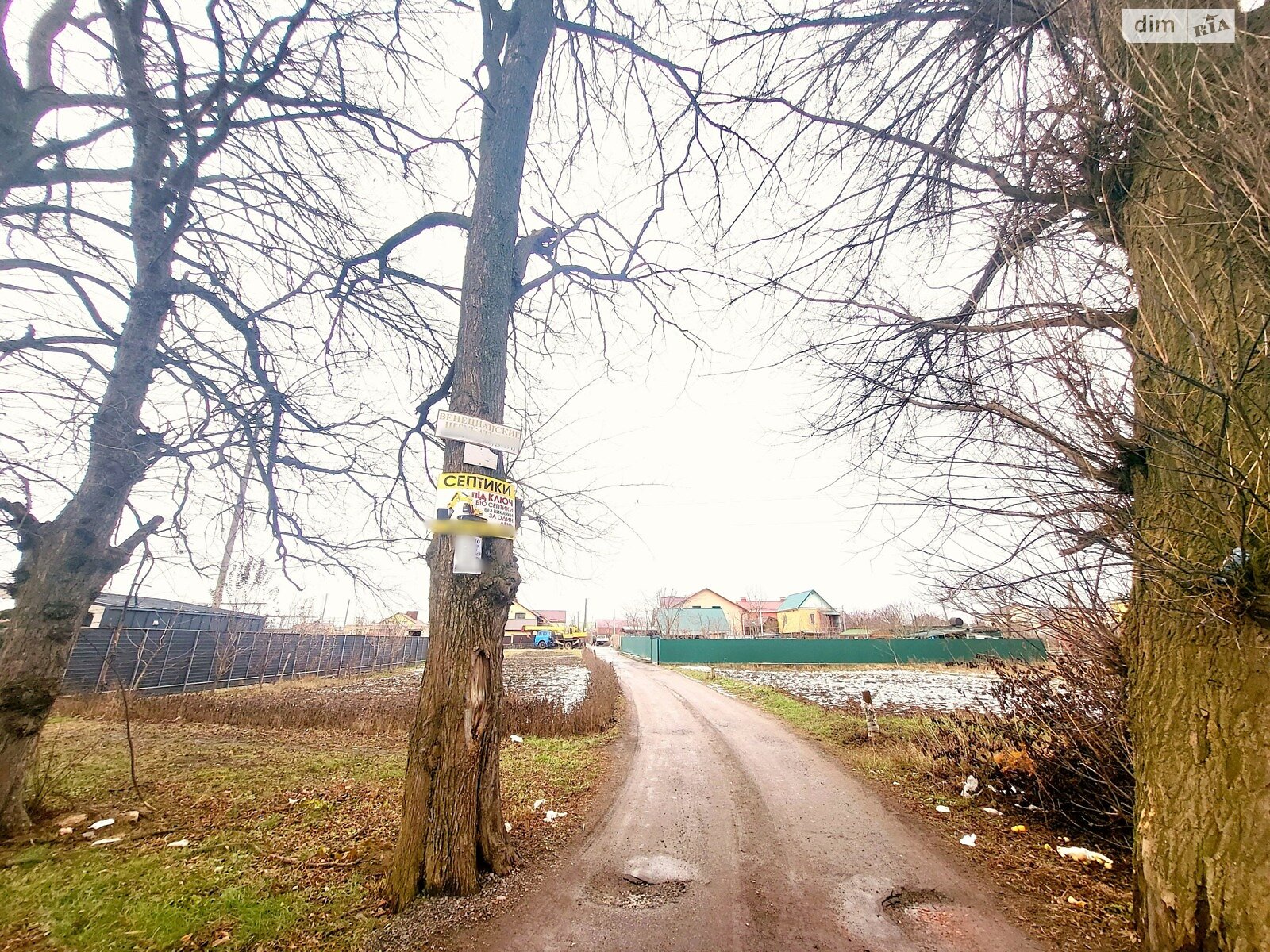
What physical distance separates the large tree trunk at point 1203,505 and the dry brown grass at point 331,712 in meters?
8.28

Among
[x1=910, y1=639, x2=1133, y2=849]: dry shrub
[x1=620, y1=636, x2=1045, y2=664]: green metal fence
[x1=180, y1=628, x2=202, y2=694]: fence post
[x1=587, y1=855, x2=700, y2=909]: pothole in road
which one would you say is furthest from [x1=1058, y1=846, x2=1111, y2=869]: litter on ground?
[x1=620, y1=636, x2=1045, y2=664]: green metal fence

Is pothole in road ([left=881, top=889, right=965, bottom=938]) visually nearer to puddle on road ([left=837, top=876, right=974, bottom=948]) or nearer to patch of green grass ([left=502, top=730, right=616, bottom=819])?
puddle on road ([left=837, top=876, right=974, bottom=948])

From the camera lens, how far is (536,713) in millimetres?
10133

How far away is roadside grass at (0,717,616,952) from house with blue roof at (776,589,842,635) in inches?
1869

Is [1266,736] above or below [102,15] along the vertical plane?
below

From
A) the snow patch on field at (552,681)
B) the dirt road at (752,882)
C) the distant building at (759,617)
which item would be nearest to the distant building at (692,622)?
the distant building at (759,617)

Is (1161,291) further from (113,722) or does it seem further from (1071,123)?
(113,722)

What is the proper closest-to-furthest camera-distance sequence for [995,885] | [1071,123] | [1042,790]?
[1071,123], [995,885], [1042,790]

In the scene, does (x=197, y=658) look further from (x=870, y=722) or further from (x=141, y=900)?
(x=870, y=722)

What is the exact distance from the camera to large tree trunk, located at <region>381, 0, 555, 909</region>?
123 inches

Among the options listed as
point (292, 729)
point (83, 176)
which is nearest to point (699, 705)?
point (292, 729)

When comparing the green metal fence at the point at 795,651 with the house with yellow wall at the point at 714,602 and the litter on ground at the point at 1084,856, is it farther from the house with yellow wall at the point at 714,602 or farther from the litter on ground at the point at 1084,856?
the house with yellow wall at the point at 714,602

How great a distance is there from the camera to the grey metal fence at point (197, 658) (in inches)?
504

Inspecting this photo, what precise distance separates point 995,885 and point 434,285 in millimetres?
6644
